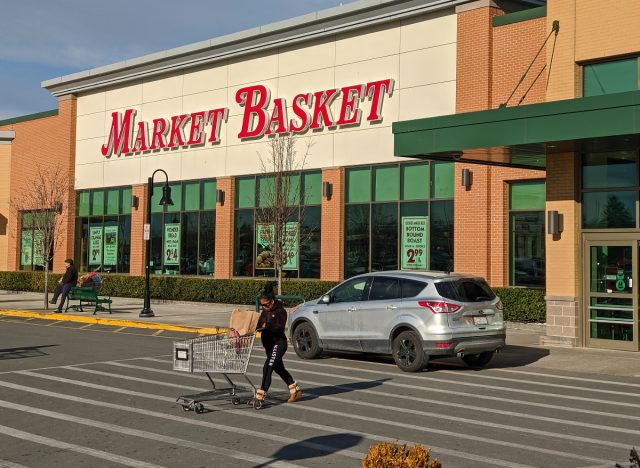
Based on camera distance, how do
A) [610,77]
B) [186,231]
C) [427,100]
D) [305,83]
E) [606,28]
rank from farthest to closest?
[186,231] → [305,83] → [427,100] → [610,77] → [606,28]

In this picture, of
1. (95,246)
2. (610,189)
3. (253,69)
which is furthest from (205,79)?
(610,189)

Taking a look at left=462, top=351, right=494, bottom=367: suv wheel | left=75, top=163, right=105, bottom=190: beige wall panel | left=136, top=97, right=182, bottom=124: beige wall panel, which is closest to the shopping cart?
left=462, top=351, right=494, bottom=367: suv wheel

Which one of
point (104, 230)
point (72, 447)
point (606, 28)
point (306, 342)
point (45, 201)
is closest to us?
point (72, 447)

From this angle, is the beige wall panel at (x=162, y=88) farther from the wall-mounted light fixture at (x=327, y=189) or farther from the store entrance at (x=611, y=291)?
the store entrance at (x=611, y=291)

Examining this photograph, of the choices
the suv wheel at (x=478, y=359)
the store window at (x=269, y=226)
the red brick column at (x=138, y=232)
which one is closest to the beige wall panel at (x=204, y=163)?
the store window at (x=269, y=226)

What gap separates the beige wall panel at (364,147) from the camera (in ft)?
89.8

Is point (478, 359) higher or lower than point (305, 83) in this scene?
lower

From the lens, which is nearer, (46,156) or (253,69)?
(253,69)

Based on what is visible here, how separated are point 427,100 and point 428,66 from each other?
108 cm

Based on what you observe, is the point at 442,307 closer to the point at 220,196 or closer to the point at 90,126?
the point at 220,196

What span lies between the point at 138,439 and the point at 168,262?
86.9 ft

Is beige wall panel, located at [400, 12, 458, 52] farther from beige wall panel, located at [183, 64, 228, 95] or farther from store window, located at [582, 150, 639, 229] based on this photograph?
beige wall panel, located at [183, 64, 228, 95]

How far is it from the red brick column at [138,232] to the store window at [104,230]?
58cm

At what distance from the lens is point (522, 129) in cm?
1742
